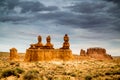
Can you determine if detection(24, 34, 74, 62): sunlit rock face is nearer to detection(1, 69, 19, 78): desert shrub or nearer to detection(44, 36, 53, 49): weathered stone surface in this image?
detection(44, 36, 53, 49): weathered stone surface

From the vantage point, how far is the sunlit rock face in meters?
76.4

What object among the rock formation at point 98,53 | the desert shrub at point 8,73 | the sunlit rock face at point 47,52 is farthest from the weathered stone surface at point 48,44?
the rock formation at point 98,53

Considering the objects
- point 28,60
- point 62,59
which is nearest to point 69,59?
point 62,59

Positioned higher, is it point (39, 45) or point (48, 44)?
point (48, 44)

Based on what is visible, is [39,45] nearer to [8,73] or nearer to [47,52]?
[47,52]

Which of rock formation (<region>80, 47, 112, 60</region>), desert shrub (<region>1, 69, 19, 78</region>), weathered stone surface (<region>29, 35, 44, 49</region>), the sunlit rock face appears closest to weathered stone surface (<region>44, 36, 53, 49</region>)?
the sunlit rock face

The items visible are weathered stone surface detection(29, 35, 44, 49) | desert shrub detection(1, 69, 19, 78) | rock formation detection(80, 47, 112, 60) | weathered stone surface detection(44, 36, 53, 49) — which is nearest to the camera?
desert shrub detection(1, 69, 19, 78)

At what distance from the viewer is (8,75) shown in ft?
112

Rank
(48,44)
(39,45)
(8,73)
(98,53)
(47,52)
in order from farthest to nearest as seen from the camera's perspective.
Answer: (98,53)
(48,44)
(39,45)
(47,52)
(8,73)

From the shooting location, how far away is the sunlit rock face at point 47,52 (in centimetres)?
7638

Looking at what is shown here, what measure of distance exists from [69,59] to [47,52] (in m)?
7.60

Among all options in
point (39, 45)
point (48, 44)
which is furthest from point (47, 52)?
point (39, 45)

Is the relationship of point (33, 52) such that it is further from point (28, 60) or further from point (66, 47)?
point (66, 47)

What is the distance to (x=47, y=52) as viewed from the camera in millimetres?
77875
